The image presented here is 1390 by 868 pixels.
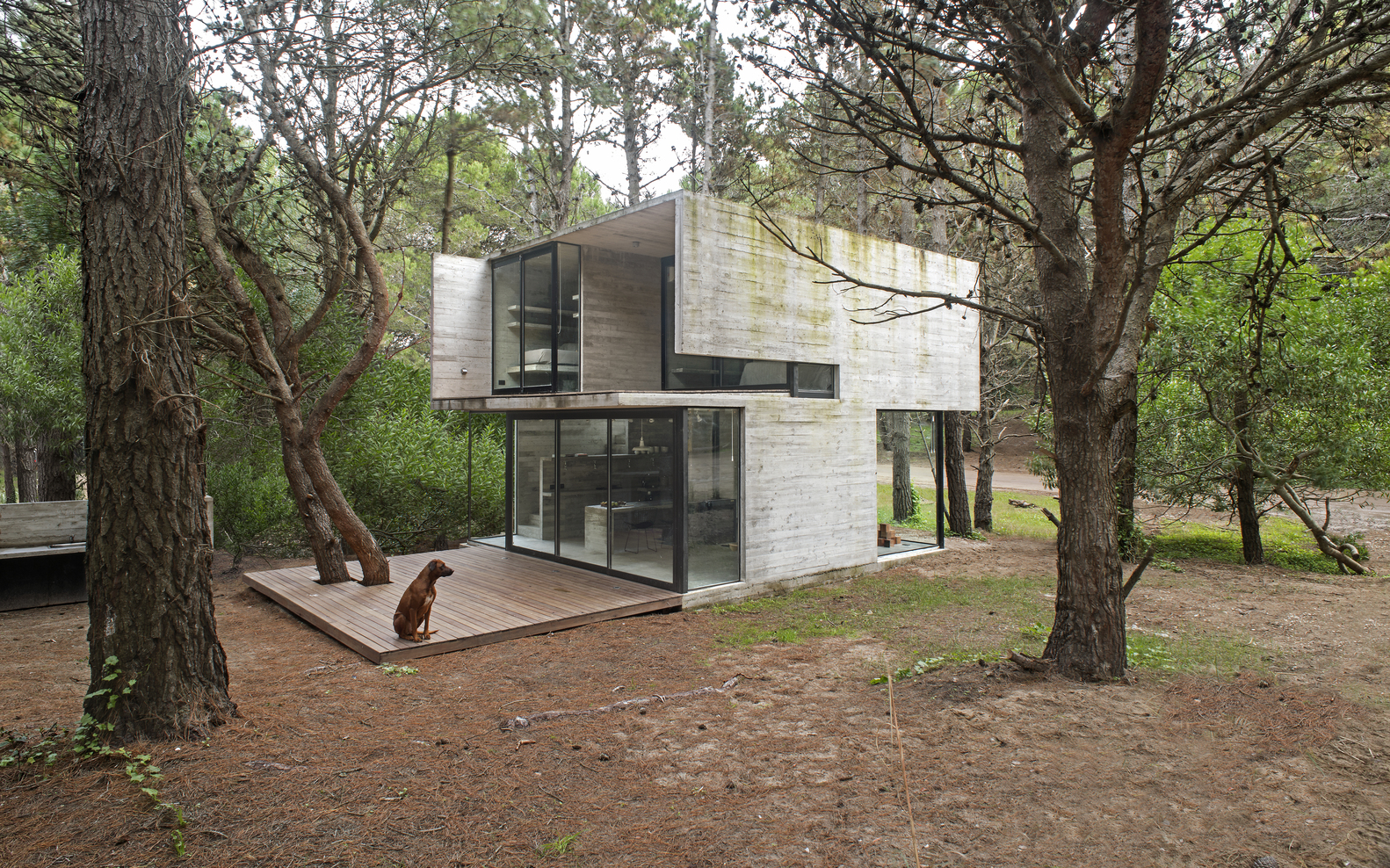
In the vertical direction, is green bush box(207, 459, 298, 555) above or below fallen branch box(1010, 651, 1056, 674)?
above

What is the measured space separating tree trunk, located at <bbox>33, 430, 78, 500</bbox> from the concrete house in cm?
602

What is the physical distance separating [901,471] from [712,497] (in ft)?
26.8

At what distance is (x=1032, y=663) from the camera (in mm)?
5289

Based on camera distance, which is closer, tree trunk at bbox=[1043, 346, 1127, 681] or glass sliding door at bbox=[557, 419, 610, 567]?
tree trunk at bbox=[1043, 346, 1127, 681]

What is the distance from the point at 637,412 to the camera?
30.1ft

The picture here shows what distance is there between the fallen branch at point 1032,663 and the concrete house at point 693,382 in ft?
13.2

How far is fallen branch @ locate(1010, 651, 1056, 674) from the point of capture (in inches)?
207

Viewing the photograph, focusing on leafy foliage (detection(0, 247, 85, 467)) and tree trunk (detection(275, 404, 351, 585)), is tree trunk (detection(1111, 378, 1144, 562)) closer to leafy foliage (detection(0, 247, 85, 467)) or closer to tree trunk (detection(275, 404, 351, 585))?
tree trunk (detection(275, 404, 351, 585))

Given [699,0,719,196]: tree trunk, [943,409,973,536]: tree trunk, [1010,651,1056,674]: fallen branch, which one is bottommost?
[1010,651,1056,674]: fallen branch

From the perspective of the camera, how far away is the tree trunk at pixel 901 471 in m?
15.1

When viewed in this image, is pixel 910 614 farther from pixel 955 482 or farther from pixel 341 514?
pixel 955 482

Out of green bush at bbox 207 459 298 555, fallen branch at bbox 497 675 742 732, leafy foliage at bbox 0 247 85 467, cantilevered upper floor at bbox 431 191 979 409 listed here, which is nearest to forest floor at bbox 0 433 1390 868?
fallen branch at bbox 497 675 742 732

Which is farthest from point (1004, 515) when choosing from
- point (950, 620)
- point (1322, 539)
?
point (950, 620)

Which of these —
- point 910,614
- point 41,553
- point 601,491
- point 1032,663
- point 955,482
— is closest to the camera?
point 1032,663
